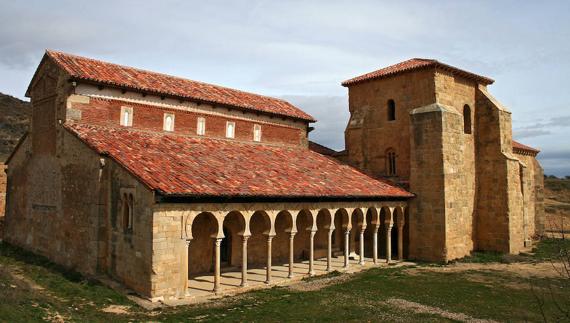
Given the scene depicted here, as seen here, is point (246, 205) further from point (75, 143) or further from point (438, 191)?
point (438, 191)

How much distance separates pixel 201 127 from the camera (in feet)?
70.5

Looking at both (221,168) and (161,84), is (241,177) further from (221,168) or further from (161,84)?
(161,84)

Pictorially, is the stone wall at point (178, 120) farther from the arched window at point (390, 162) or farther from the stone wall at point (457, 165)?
the stone wall at point (457, 165)

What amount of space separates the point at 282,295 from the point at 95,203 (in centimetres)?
756

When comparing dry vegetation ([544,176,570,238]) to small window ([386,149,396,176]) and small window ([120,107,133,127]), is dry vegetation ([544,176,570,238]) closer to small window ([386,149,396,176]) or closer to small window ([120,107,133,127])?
small window ([386,149,396,176])

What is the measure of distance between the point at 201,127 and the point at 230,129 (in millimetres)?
1779

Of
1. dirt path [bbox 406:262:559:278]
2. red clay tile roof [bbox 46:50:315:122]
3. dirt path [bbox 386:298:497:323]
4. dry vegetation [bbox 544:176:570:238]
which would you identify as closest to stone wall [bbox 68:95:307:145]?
red clay tile roof [bbox 46:50:315:122]

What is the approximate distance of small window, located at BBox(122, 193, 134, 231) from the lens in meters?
14.3

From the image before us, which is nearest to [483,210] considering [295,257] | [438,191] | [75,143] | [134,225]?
[438,191]

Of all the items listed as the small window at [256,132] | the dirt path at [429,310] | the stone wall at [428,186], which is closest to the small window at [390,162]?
the stone wall at [428,186]

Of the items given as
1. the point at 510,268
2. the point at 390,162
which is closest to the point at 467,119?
the point at 390,162

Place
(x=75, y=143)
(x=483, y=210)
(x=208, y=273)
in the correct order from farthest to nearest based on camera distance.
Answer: (x=483, y=210), (x=208, y=273), (x=75, y=143)

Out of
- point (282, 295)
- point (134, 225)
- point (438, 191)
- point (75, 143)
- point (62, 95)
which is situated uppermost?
point (62, 95)

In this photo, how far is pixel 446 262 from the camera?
21234 millimetres
